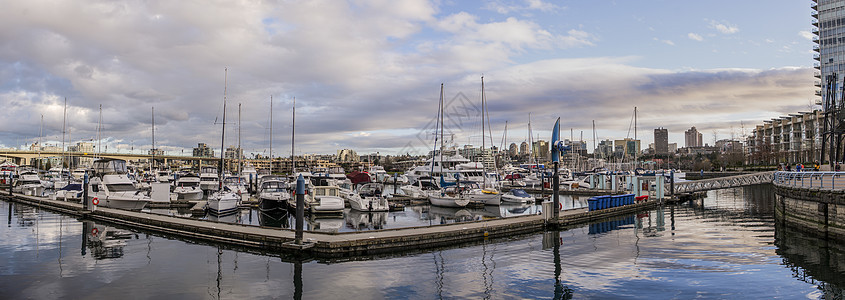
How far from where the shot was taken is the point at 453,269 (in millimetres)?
19047

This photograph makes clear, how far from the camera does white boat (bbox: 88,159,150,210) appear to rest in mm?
39219

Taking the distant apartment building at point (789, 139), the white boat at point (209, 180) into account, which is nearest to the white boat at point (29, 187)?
the white boat at point (209, 180)

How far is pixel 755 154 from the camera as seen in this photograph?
12244 cm

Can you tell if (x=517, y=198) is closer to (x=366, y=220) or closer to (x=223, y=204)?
(x=366, y=220)

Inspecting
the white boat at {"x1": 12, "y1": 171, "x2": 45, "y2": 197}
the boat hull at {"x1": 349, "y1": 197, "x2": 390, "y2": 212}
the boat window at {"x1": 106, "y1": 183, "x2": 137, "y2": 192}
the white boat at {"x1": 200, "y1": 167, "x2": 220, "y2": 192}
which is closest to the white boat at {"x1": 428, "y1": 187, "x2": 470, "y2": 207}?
the boat hull at {"x1": 349, "y1": 197, "x2": 390, "y2": 212}

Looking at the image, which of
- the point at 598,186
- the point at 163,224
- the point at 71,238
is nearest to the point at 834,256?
the point at 163,224

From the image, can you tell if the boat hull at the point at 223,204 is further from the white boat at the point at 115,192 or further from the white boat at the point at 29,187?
the white boat at the point at 29,187

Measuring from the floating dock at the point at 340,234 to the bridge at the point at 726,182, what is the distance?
28.6 m

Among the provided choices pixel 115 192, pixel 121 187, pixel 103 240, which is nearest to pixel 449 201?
pixel 103 240

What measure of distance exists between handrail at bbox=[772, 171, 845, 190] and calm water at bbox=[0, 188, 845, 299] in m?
3.19

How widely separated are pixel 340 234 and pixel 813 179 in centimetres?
2831

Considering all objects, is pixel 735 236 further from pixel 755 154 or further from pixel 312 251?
pixel 755 154

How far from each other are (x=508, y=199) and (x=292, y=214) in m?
23.6

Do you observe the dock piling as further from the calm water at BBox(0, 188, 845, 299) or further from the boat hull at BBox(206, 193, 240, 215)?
the boat hull at BBox(206, 193, 240, 215)
